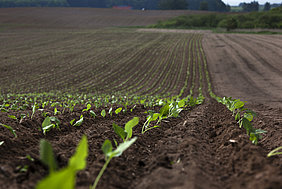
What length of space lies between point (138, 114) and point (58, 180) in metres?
4.36

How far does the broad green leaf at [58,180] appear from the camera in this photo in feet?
3.26

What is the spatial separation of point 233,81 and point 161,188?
57.5 feet

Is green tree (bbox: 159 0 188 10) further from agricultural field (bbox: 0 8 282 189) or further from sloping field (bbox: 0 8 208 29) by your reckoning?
agricultural field (bbox: 0 8 282 189)

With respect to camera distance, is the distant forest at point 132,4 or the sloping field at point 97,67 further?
the distant forest at point 132,4

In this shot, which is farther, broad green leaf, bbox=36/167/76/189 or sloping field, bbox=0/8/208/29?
sloping field, bbox=0/8/208/29

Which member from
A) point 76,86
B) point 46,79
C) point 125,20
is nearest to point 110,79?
point 76,86

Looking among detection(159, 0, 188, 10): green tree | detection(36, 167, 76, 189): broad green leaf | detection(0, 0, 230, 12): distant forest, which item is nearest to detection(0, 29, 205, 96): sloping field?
detection(36, 167, 76, 189): broad green leaf

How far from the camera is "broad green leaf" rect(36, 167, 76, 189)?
0.99 meters

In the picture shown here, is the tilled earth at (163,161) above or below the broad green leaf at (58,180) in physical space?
below

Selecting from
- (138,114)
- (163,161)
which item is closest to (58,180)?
(163,161)

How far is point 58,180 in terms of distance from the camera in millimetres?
1005

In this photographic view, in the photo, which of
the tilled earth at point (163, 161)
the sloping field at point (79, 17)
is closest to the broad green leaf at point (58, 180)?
the tilled earth at point (163, 161)

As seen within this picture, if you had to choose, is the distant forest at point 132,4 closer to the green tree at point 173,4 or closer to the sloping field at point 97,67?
the green tree at point 173,4

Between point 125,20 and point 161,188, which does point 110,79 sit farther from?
point 125,20
